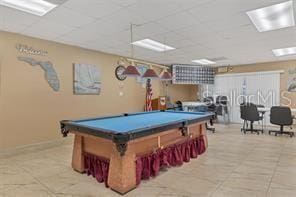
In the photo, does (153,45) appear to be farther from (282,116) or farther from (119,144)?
(282,116)

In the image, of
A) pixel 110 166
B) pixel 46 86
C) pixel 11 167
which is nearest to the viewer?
pixel 110 166

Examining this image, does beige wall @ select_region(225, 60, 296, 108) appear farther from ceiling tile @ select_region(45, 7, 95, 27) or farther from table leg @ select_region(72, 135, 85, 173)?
table leg @ select_region(72, 135, 85, 173)

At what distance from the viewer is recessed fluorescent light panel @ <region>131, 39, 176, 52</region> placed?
5421 millimetres

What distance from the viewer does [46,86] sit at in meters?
5.07

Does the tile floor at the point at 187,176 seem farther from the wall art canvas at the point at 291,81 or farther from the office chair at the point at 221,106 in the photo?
the wall art canvas at the point at 291,81

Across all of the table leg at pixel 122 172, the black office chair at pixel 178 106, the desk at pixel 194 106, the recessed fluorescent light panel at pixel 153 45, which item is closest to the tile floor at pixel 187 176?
the table leg at pixel 122 172

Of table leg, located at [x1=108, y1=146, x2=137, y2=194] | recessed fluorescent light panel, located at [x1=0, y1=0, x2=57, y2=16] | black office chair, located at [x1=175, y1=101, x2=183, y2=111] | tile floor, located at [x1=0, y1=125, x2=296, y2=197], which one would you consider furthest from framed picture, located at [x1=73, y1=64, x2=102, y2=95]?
black office chair, located at [x1=175, y1=101, x2=183, y2=111]

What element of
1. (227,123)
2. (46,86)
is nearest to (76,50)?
(46,86)

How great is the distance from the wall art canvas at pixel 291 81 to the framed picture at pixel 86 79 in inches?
277

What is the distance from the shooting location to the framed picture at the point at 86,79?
5.71 meters

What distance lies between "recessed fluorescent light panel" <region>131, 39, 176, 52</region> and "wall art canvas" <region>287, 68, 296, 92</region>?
507cm

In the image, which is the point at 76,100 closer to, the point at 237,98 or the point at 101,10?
the point at 101,10

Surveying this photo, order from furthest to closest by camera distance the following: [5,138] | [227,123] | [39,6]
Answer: [227,123] < [5,138] < [39,6]

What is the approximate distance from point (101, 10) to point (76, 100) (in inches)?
118
